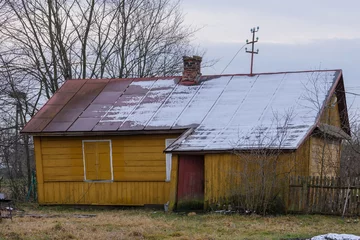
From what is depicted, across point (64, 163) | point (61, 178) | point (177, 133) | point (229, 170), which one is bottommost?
point (61, 178)

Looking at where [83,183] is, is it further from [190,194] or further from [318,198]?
[318,198]

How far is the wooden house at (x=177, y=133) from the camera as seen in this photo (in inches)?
576

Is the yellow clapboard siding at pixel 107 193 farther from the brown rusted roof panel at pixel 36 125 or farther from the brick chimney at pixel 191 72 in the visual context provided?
the brick chimney at pixel 191 72

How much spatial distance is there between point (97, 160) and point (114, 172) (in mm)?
745

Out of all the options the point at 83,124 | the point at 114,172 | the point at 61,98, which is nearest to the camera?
the point at 114,172

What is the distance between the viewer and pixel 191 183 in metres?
15.2

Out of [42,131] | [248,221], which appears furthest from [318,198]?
[42,131]

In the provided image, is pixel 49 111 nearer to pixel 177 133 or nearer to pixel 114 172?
pixel 114 172

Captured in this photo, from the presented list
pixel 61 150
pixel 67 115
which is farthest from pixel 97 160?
pixel 67 115

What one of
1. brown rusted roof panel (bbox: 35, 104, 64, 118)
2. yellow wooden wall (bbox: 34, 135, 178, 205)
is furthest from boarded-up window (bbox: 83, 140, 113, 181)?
brown rusted roof panel (bbox: 35, 104, 64, 118)

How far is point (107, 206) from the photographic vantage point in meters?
17.2

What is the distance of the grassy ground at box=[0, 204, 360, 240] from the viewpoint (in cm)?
1008

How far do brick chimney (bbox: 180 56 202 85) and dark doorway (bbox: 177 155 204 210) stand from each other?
14.3 feet

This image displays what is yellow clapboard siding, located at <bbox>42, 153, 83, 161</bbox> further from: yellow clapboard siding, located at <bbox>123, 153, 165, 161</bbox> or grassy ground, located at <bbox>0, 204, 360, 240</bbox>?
grassy ground, located at <bbox>0, 204, 360, 240</bbox>
